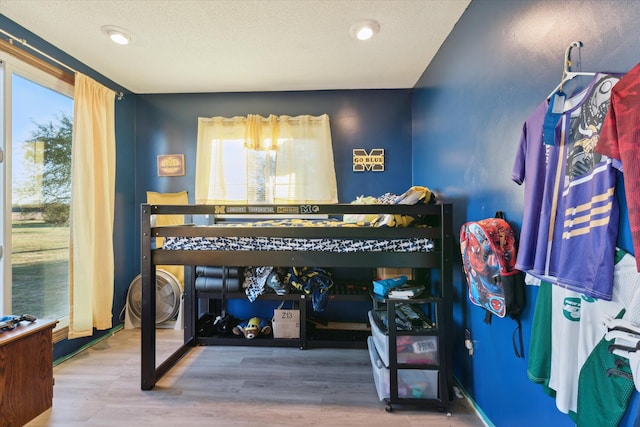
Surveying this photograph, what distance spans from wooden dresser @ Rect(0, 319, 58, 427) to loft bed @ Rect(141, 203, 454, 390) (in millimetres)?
501

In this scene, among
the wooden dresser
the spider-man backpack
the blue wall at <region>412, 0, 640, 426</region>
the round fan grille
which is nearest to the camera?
the blue wall at <region>412, 0, 640, 426</region>

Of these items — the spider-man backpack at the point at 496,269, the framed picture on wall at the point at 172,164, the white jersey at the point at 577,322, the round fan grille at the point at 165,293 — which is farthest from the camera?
the framed picture on wall at the point at 172,164

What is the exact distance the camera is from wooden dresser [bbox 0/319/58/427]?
139cm

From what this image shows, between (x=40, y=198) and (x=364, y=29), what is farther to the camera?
(x=40, y=198)

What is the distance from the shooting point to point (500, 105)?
134cm

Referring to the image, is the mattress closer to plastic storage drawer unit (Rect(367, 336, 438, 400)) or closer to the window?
plastic storage drawer unit (Rect(367, 336, 438, 400))

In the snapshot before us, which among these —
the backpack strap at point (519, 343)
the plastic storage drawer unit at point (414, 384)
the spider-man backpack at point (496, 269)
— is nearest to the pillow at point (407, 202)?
the spider-man backpack at point (496, 269)

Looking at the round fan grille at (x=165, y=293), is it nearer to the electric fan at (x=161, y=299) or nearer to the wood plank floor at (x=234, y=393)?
the electric fan at (x=161, y=299)

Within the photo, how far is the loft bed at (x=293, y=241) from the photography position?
1644mm

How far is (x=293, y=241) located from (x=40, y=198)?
6.64 ft

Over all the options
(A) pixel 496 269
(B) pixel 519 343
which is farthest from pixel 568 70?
(B) pixel 519 343

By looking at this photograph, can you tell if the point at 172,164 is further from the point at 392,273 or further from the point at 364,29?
the point at 392,273

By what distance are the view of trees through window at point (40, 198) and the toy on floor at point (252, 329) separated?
57.5 inches

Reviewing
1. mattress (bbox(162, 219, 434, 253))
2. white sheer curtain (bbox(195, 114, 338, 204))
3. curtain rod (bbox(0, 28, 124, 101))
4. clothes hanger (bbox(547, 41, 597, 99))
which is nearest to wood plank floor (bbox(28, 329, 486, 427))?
mattress (bbox(162, 219, 434, 253))
